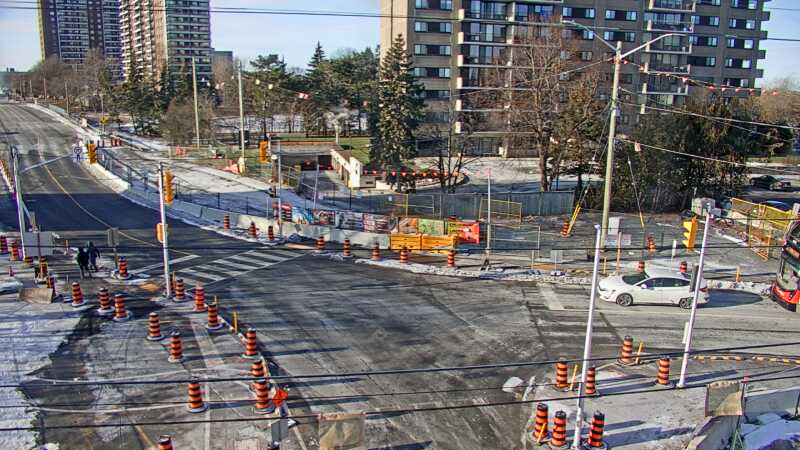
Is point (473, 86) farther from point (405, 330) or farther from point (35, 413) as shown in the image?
point (35, 413)

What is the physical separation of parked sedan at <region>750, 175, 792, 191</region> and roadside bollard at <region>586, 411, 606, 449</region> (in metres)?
51.7

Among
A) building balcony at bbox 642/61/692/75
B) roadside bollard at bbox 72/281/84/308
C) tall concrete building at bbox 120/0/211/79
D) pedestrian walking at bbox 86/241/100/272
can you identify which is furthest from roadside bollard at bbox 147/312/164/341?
tall concrete building at bbox 120/0/211/79

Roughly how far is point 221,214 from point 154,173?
21.4 m

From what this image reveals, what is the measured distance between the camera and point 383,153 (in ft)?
179

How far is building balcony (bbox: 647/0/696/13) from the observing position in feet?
253

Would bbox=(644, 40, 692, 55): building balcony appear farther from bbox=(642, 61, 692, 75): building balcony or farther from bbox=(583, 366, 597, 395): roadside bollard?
bbox=(583, 366, 597, 395): roadside bollard

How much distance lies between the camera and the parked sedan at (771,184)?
186 ft

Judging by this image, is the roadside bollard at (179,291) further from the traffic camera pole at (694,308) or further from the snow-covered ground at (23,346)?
the traffic camera pole at (694,308)

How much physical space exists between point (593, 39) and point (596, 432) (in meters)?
68.9

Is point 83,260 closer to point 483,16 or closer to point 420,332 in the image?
point 420,332

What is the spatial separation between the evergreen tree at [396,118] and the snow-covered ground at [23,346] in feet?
110

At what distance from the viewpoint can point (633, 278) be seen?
24.6 meters

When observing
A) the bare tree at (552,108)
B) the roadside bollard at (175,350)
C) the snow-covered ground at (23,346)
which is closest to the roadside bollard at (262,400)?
the roadside bollard at (175,350)

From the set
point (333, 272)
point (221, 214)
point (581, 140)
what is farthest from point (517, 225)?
point (221, 214)
